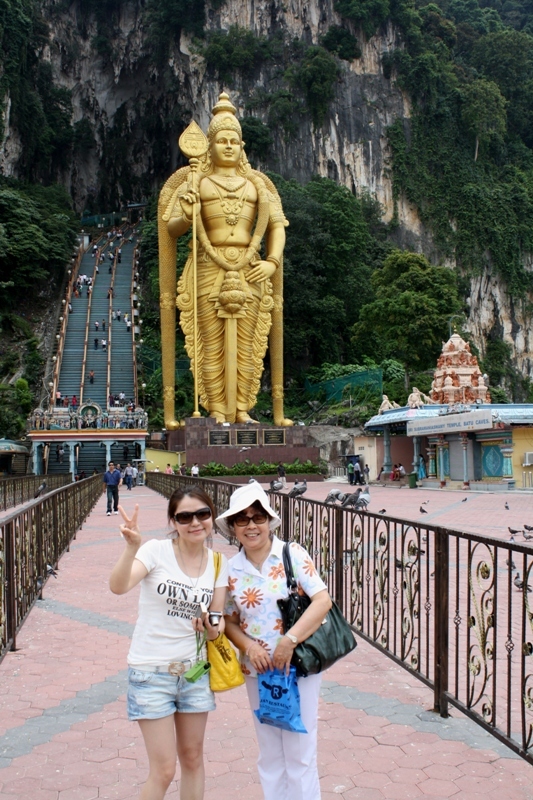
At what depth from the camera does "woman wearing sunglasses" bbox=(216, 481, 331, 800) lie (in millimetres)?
2322

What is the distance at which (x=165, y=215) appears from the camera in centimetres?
2398

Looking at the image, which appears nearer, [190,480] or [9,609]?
[9,609]

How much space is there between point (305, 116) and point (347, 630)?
147ft

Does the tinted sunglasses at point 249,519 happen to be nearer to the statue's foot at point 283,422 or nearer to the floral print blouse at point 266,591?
the floral print blouse at point 266,591

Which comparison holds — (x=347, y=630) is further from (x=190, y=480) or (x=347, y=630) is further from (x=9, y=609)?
(x=190, y=480)

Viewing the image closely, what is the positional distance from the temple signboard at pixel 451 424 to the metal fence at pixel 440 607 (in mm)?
11447

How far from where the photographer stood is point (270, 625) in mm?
2408

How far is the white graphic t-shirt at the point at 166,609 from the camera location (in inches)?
94.0

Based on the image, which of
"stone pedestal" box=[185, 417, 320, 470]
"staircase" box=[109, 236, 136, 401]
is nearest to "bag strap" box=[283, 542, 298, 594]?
"stone pedestal" box=[185, 417, 320, 470]

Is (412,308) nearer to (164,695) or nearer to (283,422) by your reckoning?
(283,422)

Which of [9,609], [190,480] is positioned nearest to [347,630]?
[9,609]

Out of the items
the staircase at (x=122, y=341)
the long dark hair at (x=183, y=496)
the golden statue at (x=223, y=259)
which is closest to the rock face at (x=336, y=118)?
the staircase at (x=122, y=341)

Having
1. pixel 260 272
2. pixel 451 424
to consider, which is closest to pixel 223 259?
pixel 260 272

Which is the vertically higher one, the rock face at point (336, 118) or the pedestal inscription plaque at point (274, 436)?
the rock face at point (336, 118)
